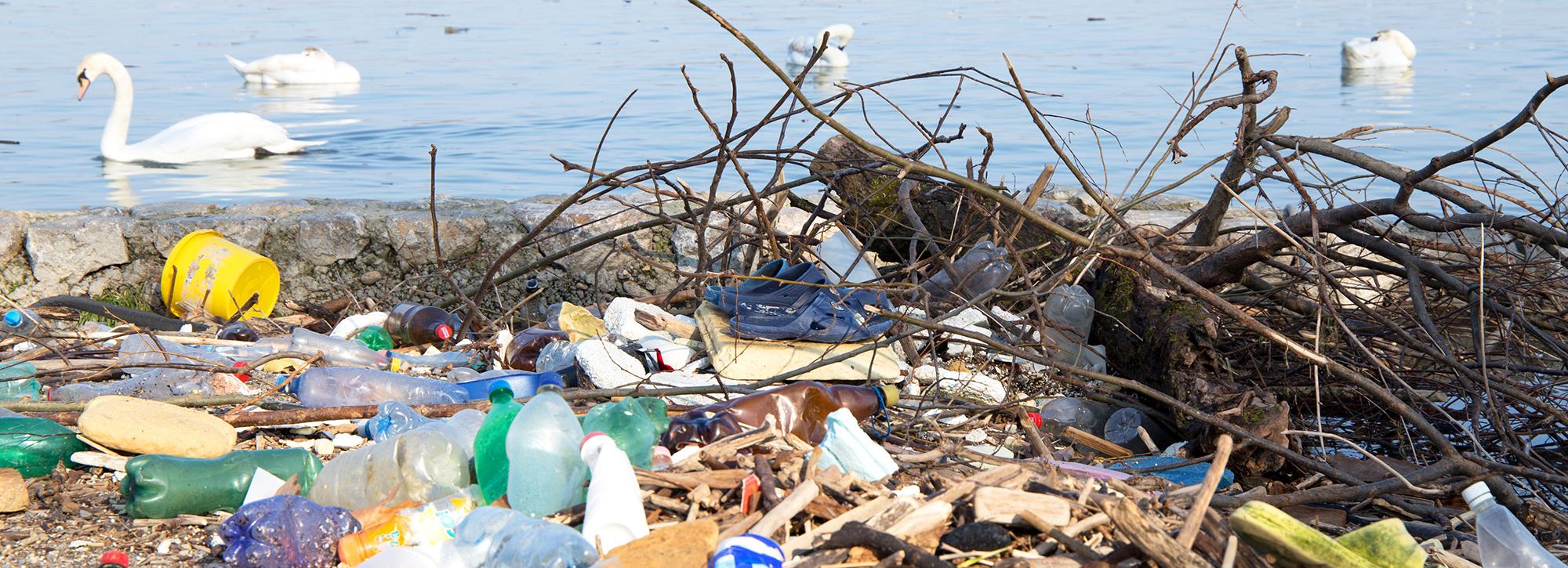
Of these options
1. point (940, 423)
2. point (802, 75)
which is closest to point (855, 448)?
point (940, 423)

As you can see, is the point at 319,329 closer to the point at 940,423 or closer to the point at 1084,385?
the point at 940,423

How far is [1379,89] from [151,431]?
12542mm

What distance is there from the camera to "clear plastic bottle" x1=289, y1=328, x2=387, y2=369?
3.96 m

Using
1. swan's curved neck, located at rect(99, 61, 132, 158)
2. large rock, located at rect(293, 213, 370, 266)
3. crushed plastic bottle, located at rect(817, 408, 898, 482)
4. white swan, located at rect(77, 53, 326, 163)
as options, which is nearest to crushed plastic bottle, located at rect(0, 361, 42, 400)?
large rock, located at rect(293, 213, 370, 266)

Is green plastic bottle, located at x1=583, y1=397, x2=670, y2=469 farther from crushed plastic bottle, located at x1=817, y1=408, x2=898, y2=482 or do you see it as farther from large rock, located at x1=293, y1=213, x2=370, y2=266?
large rock, located at x1=293, y1=213, x2=370, y2=266

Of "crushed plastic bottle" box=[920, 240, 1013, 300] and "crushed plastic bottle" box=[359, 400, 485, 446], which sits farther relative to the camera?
"crushed plastic bottle" box=[920, 240, 1013, 300]

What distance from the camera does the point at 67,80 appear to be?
13609mm

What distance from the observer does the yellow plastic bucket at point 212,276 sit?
15.2 ft

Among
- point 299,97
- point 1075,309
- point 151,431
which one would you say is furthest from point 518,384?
point 299,97

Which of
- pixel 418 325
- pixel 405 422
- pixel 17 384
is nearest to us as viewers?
pixel 405 422

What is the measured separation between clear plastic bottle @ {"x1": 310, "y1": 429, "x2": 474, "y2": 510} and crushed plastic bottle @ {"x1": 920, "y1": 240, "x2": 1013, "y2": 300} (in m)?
1.85

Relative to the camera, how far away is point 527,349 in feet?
13.1

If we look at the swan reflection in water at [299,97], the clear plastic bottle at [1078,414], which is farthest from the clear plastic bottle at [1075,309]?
the swan reflection in water at [299,97]

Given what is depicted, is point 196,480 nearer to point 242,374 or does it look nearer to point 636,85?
point 242,374
